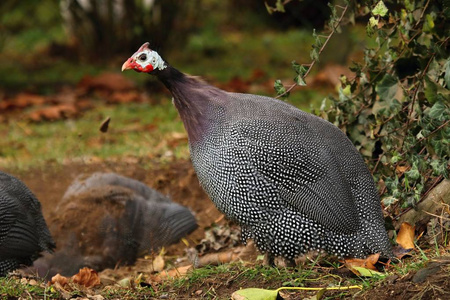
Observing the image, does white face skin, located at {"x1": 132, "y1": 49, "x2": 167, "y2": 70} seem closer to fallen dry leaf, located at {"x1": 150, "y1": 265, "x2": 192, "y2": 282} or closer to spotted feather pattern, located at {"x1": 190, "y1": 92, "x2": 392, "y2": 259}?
spotted feather pattern, located at {"x1": 190, "y1": 92, "x2": 392, "y2": 259}

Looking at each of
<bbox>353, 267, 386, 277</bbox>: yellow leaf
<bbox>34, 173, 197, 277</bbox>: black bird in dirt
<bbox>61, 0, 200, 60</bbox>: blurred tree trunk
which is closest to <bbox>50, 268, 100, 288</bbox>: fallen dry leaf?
<bbox>34, 173, 197, 277</bbox>: black bird in dirt

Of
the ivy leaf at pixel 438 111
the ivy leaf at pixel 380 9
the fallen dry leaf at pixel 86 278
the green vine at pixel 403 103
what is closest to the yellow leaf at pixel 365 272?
the green vine at pixel 403 103

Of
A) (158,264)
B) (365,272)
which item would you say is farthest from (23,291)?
(365,272)

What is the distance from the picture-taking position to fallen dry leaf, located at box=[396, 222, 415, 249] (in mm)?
Result: 3791

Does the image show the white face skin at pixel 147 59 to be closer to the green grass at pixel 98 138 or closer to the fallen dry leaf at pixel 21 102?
the green grass at pixel 98 138

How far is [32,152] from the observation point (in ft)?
22.6

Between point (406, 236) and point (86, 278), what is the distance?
1.65m

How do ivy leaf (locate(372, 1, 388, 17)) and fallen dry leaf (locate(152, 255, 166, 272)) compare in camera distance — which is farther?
fallen dry leaf (locate(152, 255, 166, 272))

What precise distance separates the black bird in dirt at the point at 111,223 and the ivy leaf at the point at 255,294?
201 centimetres

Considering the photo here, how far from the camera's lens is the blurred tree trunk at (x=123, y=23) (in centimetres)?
938

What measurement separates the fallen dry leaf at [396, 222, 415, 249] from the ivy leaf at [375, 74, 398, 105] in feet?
2.44

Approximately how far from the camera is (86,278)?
13.6ft

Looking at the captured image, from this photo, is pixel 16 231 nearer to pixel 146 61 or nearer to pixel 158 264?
pixel 158 264

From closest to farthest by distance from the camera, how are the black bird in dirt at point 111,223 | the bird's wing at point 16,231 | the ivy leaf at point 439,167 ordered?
the ivy leaf at point 439,167
the bird's wing at point 16,231
the black bird in dirt at point 111,223
